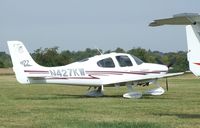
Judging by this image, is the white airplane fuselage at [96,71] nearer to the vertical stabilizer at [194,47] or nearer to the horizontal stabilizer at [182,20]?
the horizontal stabilizer at [182,20]

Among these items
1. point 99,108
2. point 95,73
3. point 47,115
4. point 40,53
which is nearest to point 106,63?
point 95,73

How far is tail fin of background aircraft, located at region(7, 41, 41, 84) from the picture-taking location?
22.5 meters

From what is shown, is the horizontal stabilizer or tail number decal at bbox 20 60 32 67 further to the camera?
tail number decal at bbox 20 60 32 67

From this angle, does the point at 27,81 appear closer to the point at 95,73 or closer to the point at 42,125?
the point at 95,73

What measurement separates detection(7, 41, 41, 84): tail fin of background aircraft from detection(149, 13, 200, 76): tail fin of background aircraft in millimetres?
10802

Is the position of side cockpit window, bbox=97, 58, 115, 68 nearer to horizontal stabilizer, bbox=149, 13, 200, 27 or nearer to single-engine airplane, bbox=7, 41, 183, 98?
single-engine airplane, bbox=7, 41, 183, 98

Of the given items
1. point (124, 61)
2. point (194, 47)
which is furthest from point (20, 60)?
point (194, 47)

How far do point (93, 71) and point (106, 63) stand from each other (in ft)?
2.59

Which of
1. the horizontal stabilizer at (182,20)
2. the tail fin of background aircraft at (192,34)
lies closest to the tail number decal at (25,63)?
the horizontal stabilizer at (182,20)

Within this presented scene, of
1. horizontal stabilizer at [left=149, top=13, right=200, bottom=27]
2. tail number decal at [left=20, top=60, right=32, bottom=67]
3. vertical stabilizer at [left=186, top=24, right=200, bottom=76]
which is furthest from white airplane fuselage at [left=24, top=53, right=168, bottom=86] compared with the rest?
vertical stabilizer at [left=186, top=24, right=200, bottom=76]

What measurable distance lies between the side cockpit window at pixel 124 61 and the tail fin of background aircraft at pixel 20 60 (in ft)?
12.0

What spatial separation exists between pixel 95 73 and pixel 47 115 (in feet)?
29.5

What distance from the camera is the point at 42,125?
11.8 meters

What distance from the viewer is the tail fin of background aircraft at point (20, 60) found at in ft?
74.0
